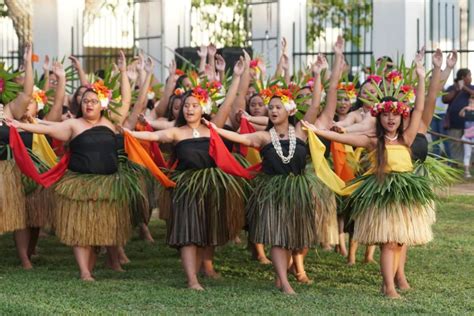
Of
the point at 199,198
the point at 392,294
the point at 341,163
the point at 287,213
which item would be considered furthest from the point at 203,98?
the point at 392,294

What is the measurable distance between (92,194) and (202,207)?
2.69 feet

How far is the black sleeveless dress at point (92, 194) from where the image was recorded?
349 inches

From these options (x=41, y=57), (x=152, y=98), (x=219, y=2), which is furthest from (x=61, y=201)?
(x=219, y=2)

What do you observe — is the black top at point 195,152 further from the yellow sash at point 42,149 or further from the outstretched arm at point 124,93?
the yellow sash at point 42,149

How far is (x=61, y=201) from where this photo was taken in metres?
8.97

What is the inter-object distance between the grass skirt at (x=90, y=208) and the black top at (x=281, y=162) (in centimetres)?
115

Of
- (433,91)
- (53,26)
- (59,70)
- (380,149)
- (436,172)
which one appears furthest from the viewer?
(53,26)

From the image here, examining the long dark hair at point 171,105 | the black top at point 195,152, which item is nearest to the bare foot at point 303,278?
the black top at point 195,152

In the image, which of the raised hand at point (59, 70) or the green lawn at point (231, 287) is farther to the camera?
the raised hand at point (59, 70)

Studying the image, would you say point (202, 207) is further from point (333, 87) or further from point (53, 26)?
point (53, 26)

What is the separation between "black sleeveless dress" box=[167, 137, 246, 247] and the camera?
8.65 metres

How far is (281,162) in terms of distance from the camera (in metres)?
8.47

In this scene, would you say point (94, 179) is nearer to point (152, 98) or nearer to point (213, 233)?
point (213, 233)

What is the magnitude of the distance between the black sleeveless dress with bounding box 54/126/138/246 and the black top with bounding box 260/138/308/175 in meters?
1.15
